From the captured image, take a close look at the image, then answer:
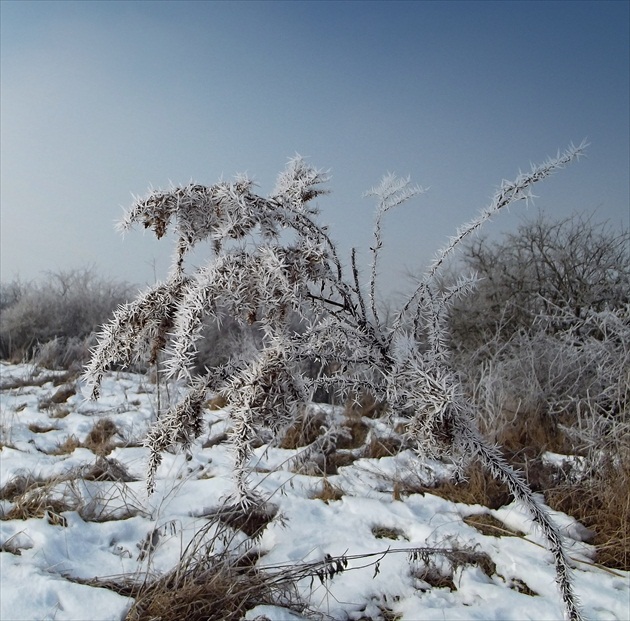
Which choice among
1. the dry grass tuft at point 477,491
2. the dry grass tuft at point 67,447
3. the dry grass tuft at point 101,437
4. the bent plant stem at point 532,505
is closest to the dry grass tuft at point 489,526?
the dry grass tuft at point 477,491

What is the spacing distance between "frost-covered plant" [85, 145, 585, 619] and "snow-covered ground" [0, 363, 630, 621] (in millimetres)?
746

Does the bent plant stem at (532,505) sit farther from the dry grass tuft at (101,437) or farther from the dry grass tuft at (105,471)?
the dry grass tuft at (101,437)

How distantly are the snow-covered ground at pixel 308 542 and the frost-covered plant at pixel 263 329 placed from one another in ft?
2.45

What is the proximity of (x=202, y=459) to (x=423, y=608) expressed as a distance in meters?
2.54

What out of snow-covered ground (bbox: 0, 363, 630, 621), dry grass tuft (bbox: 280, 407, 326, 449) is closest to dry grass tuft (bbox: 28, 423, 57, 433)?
snow-covered ground (bbox: 0, 363, 630, 621)

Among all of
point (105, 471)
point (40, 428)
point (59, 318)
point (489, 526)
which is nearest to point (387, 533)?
point (489, 526)

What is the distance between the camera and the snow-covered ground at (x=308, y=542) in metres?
2.83

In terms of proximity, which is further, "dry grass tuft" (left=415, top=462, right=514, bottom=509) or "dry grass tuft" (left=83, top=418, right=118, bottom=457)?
"dry grass tuft" (left=83, top=418, right=118, bottom=457)

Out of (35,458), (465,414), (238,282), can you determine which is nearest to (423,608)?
(465,414)

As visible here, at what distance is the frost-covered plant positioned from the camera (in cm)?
193

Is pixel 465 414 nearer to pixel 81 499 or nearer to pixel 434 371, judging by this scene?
pixel 434 371

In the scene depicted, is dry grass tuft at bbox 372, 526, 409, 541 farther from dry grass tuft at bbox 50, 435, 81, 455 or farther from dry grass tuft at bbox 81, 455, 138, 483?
dry grass tuft at bbox 50, 435, 81, 455

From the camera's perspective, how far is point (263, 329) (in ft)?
7.18

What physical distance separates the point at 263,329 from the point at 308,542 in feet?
6.04
